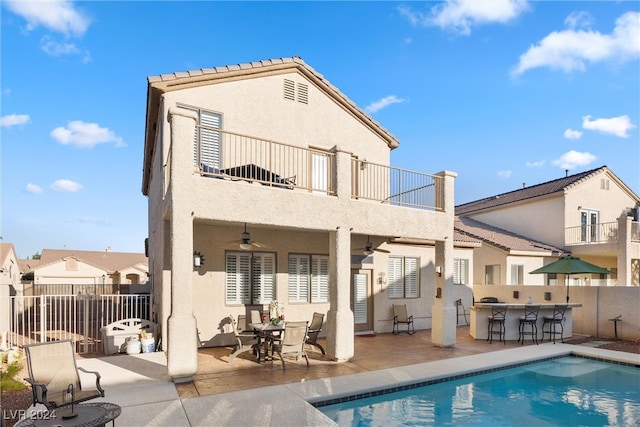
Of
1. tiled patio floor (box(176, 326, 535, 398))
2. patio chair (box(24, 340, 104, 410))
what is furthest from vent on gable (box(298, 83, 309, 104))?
patio chair (box(24, 340, 104, 410))

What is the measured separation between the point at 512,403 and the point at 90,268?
4675 centimetres

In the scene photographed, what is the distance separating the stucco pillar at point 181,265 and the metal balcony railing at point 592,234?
22.3 m

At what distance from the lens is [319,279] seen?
1396 cm

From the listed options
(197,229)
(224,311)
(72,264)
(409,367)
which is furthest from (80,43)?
(72,264)

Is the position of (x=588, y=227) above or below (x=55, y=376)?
above

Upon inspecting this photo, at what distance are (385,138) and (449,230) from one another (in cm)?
510

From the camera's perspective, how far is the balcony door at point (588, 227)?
23.4m

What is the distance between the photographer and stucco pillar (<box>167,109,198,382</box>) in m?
7.97

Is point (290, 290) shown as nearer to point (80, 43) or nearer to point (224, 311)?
point (224, 311)

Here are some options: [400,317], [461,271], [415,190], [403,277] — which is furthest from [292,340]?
[461,271]

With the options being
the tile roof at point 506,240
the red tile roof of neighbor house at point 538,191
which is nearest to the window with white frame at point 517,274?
the tile roof at point 506,240

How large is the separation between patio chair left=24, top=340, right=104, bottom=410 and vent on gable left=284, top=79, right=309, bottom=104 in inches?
398

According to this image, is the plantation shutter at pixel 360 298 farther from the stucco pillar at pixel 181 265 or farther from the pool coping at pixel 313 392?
the stucco pillar at pixel 181 265

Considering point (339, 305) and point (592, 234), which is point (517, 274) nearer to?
point (592, 234)
